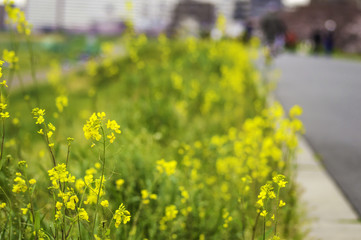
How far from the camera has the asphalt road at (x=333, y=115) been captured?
382 centimetres

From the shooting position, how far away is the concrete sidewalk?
257cm

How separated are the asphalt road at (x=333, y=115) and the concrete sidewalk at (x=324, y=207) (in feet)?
0.35

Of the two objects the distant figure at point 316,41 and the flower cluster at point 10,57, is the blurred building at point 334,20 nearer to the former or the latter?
the distant figure at point 316,41

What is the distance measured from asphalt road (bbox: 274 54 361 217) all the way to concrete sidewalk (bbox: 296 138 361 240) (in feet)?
0.35

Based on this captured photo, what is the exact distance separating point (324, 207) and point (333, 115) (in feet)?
12.3

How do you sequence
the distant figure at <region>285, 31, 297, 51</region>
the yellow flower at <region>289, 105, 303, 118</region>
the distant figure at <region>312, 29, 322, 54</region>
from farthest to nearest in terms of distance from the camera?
the distant figure at <region>285, 31, 297, 51</region> < the distant figure at <region>312, 29, 322, 54</region> < the yellow flower at <region>289, 105, 303, 118</region>

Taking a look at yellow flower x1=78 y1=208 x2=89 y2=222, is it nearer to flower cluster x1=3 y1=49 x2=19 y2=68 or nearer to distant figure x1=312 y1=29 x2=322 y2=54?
flower cluster x1=3 y1=49 x2=19 y2=68

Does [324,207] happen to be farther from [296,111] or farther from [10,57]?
[10,57]

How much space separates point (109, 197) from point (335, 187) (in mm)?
1953

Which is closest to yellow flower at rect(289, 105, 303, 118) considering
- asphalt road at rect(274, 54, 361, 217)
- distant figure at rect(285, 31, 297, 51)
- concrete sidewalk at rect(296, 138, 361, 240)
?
concrete sidewalk at rect(296, 138, 361, 240)

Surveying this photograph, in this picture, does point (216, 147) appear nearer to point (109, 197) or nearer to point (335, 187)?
point (335, 187)

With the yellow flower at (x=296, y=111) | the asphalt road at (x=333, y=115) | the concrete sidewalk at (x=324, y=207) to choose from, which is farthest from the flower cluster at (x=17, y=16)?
the asphalt road at (x=333, y=115)

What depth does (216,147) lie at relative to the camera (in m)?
3.57

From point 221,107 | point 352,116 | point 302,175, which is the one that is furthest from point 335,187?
point 352,116
